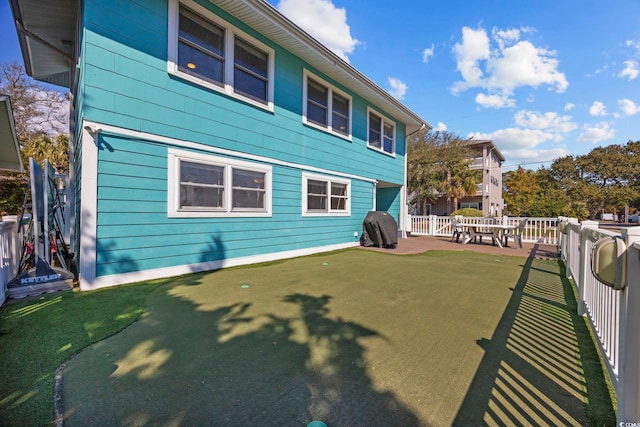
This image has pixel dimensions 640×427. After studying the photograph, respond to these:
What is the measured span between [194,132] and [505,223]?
433 inches

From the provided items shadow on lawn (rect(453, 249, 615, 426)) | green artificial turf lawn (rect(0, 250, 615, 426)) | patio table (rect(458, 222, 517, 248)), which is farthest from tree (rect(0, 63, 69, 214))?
patio table (rect(458, 222, 517, 248))

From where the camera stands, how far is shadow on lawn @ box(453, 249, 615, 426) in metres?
1.54

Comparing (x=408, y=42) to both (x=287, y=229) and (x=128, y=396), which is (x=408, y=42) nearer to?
(x=287, y=229)

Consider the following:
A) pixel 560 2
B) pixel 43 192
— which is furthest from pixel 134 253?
pixel 560 2

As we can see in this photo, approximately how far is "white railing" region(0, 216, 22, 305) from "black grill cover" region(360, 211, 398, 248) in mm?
7635

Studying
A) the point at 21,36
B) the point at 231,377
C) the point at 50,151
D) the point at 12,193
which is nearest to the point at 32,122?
the point at 50,151

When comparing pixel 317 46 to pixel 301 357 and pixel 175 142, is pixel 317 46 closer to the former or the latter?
pixel 175 142

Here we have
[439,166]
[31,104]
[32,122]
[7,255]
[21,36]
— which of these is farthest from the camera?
[439,166]

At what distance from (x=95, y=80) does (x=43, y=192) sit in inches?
77.5

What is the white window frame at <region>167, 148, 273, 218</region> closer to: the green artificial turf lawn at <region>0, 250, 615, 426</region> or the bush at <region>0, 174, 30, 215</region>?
the green artificial turf lawn at <region>0, 250, 615, 426</region>

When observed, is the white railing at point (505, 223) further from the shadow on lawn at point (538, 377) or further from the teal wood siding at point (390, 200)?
the shadow on lawn at point (538, 377)

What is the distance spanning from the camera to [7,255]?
12.0 ft

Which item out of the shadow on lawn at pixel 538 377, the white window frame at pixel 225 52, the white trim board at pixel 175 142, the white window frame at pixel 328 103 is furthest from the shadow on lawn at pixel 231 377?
the white window frame at pixel 328 103

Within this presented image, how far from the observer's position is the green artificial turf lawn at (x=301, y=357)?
158 cm
